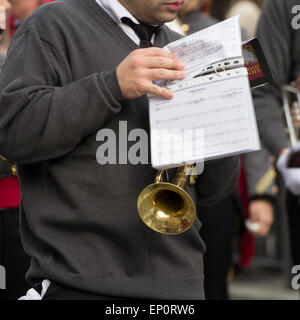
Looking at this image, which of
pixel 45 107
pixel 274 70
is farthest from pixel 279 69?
pixel 45 107

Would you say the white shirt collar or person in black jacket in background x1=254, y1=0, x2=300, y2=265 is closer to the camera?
the white shirt collar

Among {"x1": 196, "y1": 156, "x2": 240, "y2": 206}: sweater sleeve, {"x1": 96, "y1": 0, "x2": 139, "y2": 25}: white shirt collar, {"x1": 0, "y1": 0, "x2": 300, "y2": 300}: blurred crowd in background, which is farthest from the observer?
{"x1": 0, "y1": 0, "x2": 300, "y2": 300}: blurred crowd in background

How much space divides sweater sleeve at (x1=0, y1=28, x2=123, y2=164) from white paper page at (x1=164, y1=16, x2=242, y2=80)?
0.73ft

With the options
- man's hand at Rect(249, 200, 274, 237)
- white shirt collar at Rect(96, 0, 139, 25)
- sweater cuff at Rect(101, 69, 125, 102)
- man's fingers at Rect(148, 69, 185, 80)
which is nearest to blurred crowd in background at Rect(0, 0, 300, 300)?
man's hand at Rect(249, 200, 274, 237)

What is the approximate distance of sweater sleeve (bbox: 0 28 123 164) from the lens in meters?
2.10

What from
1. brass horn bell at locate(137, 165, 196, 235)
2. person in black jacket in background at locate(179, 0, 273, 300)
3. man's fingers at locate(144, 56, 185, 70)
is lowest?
person in black jacket in background at locate(179, 0, 273, 300)

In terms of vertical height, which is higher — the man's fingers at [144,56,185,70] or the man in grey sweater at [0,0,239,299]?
the man's fingers at [144,56,185,70]

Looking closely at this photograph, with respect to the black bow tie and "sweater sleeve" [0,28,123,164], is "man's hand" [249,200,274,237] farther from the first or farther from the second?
"sweater sleeve" [0,28,123,164]

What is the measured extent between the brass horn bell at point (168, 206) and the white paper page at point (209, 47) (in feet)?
1.06

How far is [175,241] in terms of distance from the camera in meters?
2.31

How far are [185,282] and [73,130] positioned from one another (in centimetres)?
61

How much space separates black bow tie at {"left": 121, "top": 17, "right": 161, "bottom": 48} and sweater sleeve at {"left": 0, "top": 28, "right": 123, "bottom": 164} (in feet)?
0.98

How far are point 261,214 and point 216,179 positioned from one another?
1283 millimetres

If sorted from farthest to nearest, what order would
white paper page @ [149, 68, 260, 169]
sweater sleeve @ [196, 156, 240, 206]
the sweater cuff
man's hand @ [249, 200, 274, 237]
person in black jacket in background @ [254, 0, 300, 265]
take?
man's hand @ [249, 200, 274, 237] < person in black jacket in background @ [254, 0, 300, 265] < sweater sleeve @ [196, 156, 240, 206] < the sweater cuff < white paper page @ [149, 68, 260, 169]
